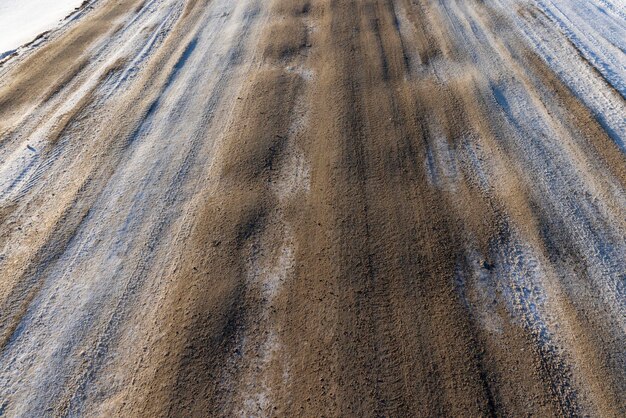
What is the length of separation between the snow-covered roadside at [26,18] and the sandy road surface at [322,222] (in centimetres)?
210

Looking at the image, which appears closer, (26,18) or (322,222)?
(322,222)

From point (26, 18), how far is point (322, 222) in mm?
12518

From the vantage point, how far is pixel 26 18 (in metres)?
12.2

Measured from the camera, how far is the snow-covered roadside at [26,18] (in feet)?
34.6

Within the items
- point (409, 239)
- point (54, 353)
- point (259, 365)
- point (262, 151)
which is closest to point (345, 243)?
point (409, 239)

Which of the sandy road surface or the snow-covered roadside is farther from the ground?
the snow-covered roadside

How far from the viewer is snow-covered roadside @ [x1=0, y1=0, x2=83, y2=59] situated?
1055 centimetres

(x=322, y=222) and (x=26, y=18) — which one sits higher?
(x=26, y=18)

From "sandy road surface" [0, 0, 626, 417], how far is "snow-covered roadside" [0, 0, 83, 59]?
2.10 m

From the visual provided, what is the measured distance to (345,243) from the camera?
5281 mm

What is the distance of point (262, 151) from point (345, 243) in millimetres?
2260

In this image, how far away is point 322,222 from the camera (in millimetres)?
5555

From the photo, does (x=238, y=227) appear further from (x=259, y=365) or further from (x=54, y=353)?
(x=54, y=353)

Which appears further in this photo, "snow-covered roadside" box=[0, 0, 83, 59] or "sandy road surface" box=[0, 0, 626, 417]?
"snow-covered roadside" box=[0, 0, 83, 59]
